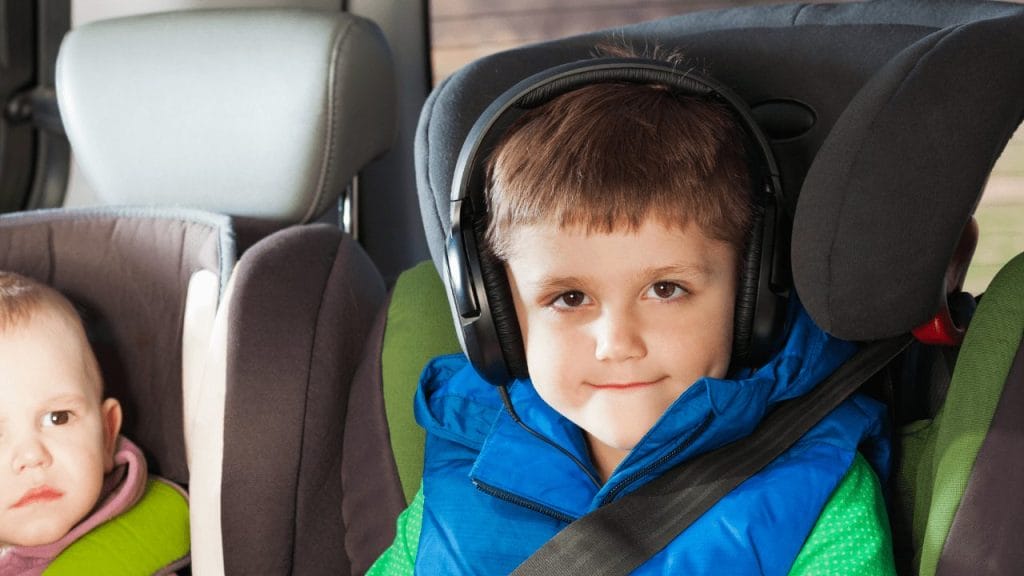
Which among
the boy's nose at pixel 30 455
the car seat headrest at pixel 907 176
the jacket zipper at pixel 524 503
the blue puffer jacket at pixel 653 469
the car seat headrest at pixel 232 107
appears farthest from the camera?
the car seat headrest at pixel 232 107

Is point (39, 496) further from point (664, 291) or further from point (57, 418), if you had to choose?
point (664, 291)

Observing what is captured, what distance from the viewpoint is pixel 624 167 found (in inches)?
44.1

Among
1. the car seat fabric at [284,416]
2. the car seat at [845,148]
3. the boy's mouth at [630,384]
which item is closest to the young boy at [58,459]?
the car seat fabric at [284,416]

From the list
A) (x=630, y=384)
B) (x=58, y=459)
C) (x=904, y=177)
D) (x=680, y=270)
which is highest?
(x=904, y=177)

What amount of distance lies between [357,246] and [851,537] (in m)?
0.76

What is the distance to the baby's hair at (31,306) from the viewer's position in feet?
4.66

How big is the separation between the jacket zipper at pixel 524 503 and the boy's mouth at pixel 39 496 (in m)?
0.50

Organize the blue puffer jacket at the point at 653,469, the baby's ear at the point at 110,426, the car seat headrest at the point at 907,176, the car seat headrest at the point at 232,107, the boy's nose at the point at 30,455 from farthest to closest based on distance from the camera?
the car seat headrest at the point at 232,107 → the baby's ear at the point at 110,426 → the boy's nose at the point at 30,455 → the blue puffer jacket at the point at 653,469 → the car seat headrest at the point at 907,176

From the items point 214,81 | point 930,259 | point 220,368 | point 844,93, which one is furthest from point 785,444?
point 214,81

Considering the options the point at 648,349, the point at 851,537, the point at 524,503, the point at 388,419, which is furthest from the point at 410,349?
the point at 851,537

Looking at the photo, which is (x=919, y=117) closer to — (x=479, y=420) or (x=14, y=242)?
(x=479, y=420)

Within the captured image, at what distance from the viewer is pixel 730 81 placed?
1278mm

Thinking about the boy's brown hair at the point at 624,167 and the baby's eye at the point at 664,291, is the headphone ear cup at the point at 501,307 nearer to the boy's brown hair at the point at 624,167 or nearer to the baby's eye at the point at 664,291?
the boy's brown hair at the point at 624,167

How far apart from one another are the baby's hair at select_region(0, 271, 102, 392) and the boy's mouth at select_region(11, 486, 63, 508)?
141mm
